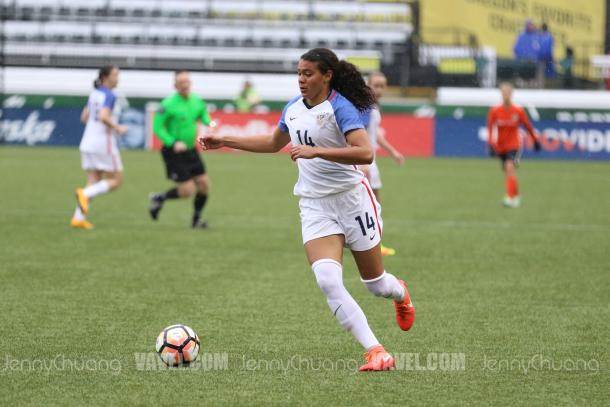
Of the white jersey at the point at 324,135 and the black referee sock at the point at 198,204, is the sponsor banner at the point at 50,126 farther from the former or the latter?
the white jersey at the point at 324,135

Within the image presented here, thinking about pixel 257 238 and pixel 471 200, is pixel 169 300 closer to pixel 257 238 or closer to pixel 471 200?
pixel 257 238

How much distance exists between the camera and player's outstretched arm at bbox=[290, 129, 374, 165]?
19.3ft

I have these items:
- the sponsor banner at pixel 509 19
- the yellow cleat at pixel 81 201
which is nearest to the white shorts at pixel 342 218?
the yellow cleat at pixel 81 201

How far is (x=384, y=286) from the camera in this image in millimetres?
6645

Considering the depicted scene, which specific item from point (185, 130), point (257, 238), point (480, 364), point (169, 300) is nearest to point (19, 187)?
point (185, 130)

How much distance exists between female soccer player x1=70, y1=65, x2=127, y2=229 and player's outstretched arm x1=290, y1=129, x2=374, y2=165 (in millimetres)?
7870

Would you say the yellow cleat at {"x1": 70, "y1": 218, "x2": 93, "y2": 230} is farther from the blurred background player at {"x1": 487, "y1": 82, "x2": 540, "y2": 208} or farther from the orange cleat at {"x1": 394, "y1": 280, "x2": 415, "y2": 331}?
the blurred background player at {"x1": 487, "y1": 82, "x2": 540, "y2": 208}

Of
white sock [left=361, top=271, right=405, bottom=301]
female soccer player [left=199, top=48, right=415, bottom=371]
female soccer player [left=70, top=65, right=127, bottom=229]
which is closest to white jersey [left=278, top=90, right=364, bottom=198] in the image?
female soccer player [left=199, top=48, right=415, bottom=371]

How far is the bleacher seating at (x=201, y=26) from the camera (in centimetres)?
3481

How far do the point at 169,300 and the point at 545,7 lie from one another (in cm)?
2874

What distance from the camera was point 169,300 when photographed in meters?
8.66

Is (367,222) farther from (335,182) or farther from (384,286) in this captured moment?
(384,286)

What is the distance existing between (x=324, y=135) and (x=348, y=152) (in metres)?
0.30
